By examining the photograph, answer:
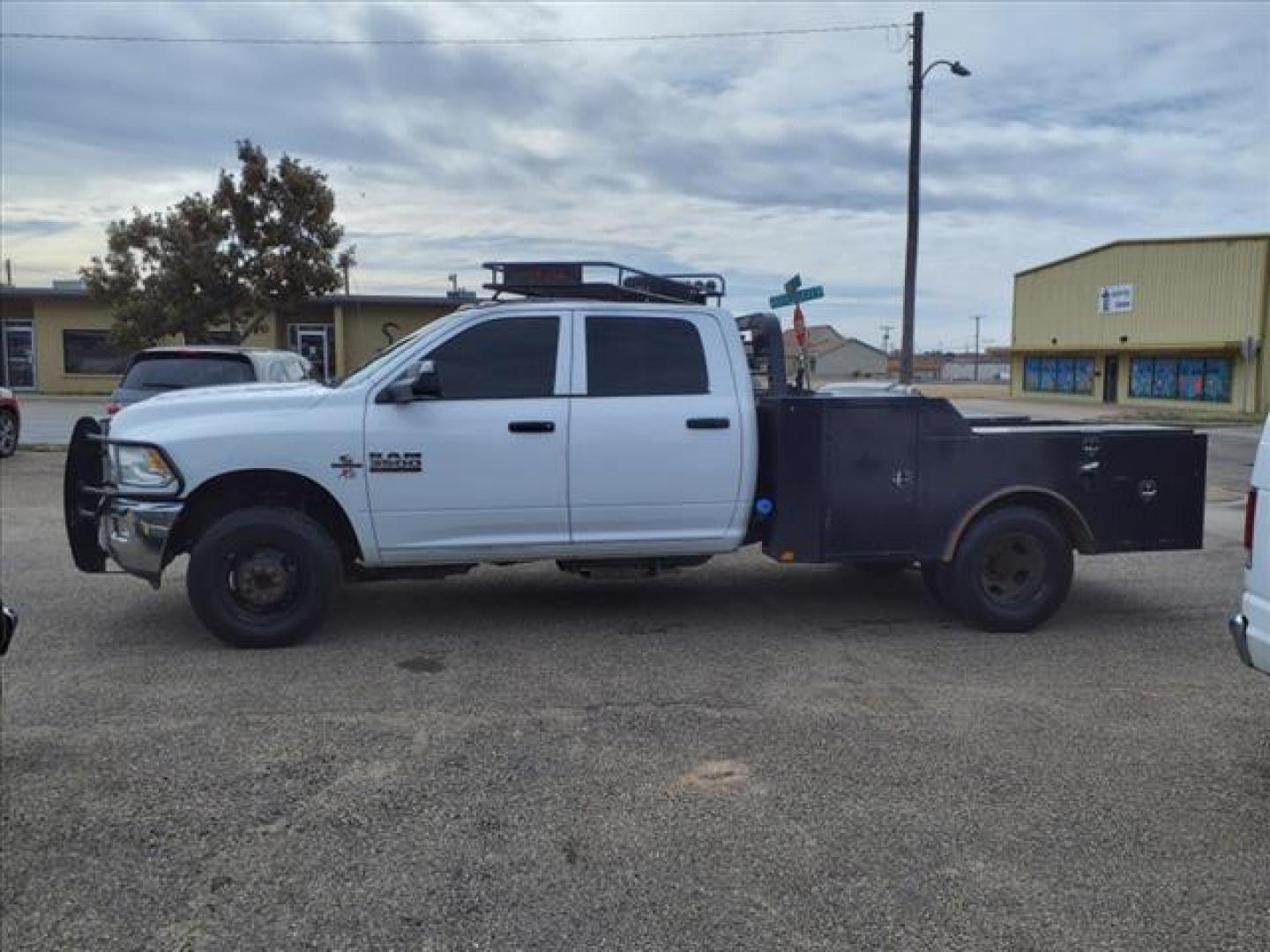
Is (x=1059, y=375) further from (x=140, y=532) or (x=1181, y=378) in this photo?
(x=140, y=532)

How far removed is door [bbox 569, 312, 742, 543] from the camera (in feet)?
20.4

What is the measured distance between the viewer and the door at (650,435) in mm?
6211

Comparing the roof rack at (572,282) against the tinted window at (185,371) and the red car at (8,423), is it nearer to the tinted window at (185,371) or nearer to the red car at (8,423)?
the tinted window at (185,371)

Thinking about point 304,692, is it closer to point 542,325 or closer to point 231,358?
point 542,325

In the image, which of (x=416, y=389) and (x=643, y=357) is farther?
(x=643, y=357)

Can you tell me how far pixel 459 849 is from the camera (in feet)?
11.9

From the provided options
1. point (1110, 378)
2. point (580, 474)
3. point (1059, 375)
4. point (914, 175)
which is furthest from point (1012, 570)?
point (1059, 375)

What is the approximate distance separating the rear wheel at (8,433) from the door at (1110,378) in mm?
41529

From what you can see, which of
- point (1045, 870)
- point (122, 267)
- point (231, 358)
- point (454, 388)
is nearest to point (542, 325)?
point (454, 388)

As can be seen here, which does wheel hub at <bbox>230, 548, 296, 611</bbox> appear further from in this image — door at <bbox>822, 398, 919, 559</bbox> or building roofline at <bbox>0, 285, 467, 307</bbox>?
building roofline at <bbox>0, 285, 467, 307</bbox>

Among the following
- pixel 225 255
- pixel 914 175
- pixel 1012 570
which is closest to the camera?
pixel 1012 570

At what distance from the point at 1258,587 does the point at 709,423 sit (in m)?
3.04

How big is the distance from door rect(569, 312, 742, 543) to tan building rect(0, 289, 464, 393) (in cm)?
2897

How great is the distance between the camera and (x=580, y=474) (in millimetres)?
6188
